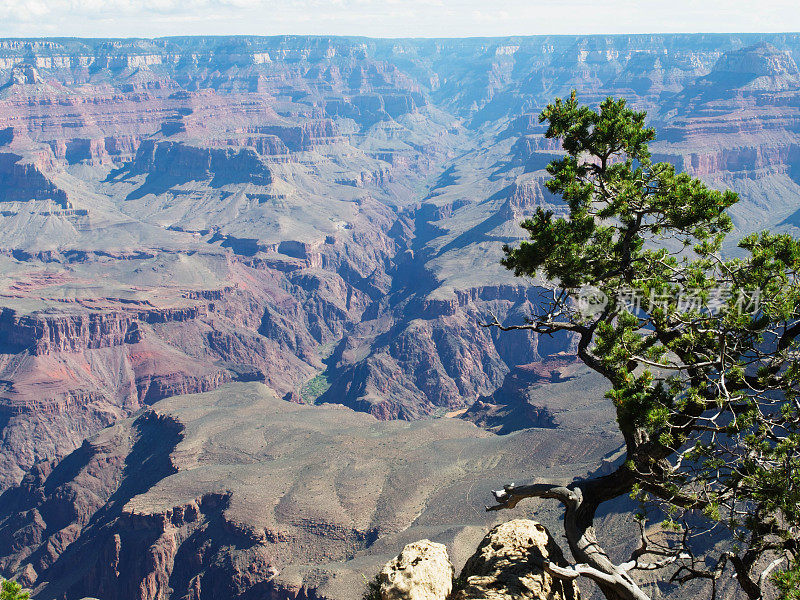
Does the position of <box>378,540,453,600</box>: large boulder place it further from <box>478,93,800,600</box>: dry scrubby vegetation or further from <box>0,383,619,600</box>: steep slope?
<box>0,383,619,600</box>: steep slope

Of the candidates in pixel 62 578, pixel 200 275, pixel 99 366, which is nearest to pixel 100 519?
pixel 62 578

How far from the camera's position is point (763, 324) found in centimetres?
1565

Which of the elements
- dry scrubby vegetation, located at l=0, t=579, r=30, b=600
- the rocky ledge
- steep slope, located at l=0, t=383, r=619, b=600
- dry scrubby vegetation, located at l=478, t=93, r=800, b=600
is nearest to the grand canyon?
steep slope, located at l=0, t=383, r=619, b=600

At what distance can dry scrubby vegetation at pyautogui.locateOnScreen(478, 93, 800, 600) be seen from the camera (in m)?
14.8

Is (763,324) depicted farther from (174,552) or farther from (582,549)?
(174,552)

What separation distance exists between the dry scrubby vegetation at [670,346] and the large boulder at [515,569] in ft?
3.28

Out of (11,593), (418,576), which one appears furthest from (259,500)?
(418,576)

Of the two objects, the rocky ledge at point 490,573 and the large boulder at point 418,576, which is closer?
the rocky ledge at point 490,573

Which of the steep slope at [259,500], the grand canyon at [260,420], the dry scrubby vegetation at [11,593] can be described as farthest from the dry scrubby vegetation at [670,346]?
the steep slope at [259,500]

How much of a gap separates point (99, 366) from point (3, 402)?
1935 cm

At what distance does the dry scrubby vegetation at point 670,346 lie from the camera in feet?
48.5

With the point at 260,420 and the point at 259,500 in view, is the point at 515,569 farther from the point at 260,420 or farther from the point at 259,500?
the point at 260,420

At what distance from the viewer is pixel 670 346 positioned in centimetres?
1645

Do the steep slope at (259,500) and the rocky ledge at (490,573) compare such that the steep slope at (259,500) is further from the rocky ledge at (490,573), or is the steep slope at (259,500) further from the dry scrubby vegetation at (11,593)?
the dry scrubby vegetation at (11,593)
